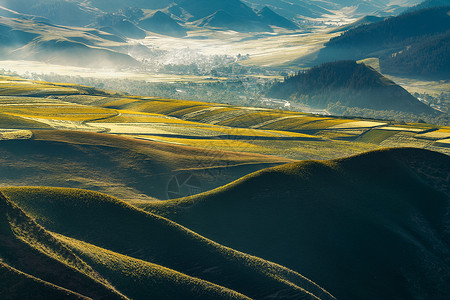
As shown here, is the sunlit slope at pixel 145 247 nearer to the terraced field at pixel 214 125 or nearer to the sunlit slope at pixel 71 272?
the sunlit slope at pixel 71 272

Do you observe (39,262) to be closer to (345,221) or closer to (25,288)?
(25,288)

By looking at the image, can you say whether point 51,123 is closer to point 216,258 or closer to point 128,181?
point 128,181

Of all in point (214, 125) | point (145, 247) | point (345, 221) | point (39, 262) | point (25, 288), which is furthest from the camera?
point (214, 125)

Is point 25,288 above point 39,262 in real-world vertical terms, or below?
below

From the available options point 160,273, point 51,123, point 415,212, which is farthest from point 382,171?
point 51,123

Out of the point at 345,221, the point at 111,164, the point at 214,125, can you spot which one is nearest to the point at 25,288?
the point at 345,221
